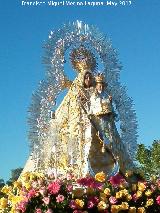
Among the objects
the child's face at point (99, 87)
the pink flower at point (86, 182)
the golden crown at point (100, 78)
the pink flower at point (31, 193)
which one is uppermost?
the golden crown at point (100, 78)

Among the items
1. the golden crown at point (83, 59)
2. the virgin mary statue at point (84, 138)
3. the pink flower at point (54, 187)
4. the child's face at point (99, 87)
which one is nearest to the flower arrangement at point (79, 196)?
the pink flower at point (54, 187)

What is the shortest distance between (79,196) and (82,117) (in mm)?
4995

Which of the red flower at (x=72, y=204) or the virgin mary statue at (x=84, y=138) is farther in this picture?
the virgin mary statue at (x=84, y=138)

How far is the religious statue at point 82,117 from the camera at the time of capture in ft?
43.2

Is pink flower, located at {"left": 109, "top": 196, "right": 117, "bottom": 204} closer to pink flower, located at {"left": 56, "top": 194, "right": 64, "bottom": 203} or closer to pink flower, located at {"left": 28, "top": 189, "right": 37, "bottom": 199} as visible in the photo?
pink flower, located at {"left": 56, "top": 194, "right": 64, "bottom": 203}

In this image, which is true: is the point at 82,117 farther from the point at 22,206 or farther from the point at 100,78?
the point at 22,206

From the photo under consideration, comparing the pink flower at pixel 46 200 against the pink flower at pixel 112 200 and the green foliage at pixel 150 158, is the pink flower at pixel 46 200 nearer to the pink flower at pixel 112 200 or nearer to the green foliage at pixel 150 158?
the pink flower at pixel 112 200

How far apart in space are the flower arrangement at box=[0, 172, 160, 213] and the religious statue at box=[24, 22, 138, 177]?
3638mm

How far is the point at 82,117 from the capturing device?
44.2ft

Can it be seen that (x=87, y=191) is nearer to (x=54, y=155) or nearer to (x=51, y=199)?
(x=51, y=199)

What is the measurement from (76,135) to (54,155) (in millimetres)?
855

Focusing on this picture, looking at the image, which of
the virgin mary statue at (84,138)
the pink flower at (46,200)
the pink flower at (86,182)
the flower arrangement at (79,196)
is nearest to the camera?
the pink flower at (46,200)

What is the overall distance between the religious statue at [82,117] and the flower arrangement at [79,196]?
364 cm

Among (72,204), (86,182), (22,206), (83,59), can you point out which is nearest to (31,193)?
(22,206)
